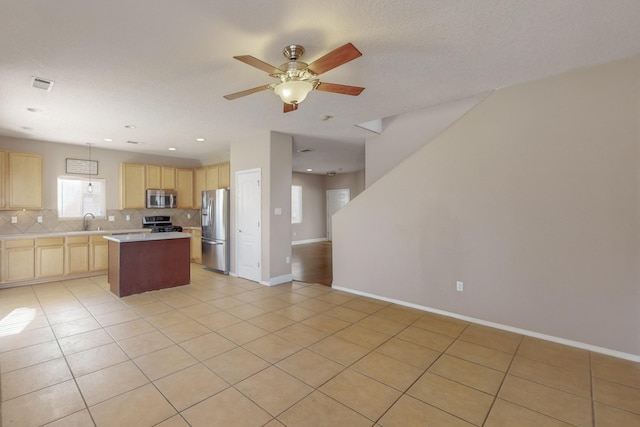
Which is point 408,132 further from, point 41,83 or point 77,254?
point 77,254

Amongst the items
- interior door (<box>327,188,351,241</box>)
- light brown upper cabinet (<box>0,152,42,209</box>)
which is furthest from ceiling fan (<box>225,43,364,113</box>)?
interior door (<box>327,188,351,241</box>)

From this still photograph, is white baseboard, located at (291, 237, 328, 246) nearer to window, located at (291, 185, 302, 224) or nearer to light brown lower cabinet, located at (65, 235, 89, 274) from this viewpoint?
window, located at (291, 185, 302, 224)

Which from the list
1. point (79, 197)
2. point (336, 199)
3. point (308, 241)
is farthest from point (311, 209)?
point (79, 197)

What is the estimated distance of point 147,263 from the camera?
471 cm

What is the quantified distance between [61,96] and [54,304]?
2881mm

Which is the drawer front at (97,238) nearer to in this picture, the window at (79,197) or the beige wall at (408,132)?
the window at (79,197)

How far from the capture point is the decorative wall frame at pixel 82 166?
5.96 meters

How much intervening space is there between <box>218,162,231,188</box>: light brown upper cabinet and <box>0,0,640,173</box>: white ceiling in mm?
2451

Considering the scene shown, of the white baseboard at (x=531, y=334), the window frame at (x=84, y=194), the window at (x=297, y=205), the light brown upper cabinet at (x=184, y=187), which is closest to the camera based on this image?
the white baseboard at (x=531, y=334)

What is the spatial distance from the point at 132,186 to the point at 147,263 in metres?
→ 2.71

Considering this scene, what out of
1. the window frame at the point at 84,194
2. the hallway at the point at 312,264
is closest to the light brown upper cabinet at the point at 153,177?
the window frame at the point at 84,194

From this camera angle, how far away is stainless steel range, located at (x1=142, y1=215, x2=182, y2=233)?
6.83m

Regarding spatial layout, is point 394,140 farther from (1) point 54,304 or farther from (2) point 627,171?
(1) point 54,304

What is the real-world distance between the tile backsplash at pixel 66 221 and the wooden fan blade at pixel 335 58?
20.7ft
